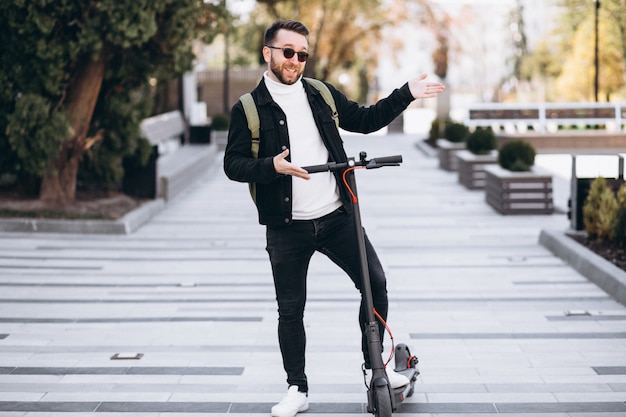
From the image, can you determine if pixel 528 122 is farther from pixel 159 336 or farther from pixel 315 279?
pixel 159 336

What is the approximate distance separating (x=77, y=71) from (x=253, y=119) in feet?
25.6

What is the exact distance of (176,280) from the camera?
854cm

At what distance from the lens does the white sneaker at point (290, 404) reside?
4.63 m

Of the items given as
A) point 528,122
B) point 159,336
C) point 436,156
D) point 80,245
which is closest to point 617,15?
Answer: point 528,122

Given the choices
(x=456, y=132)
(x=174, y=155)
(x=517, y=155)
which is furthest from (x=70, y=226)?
(x=456, y=132)

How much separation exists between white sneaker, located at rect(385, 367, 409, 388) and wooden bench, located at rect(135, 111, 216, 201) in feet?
30.5

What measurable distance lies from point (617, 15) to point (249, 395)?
25994mm

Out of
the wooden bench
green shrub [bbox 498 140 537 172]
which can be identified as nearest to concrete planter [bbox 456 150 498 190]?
green shrub [bbox 498 140 537 172]

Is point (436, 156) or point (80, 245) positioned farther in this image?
point (436, 156)

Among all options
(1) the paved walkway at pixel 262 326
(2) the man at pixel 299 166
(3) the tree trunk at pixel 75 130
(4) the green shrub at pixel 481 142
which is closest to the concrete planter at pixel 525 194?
(1) the paved walkway at pixel 262 326

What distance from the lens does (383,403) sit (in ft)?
13.9

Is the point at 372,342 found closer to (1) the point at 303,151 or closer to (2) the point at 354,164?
(2) the point at 354,164

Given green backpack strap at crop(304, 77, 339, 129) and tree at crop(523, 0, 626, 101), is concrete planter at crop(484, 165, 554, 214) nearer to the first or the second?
green backpack strap at crop(304, 77, 339, 129)

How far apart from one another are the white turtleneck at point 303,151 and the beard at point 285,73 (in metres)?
0.07
